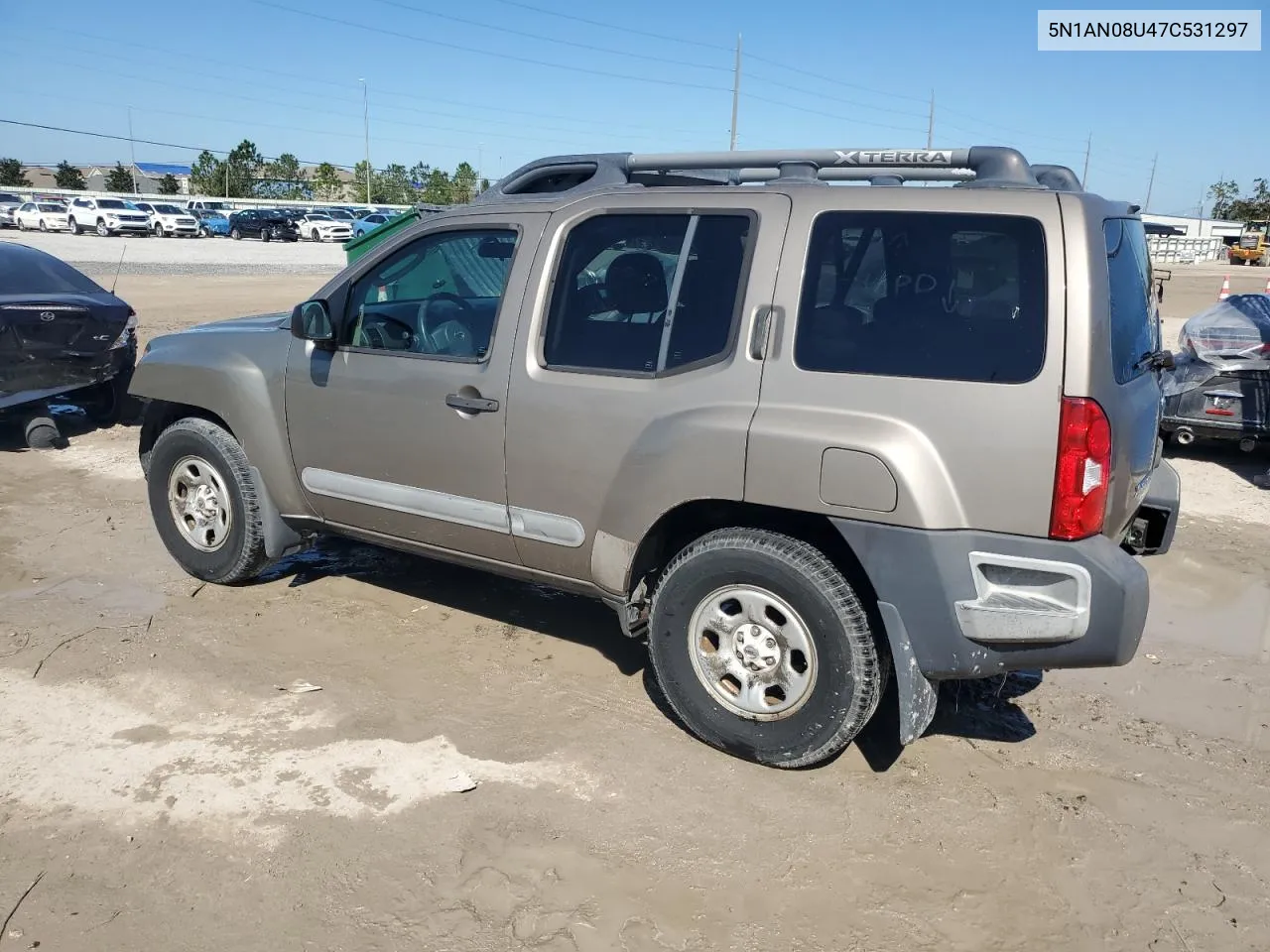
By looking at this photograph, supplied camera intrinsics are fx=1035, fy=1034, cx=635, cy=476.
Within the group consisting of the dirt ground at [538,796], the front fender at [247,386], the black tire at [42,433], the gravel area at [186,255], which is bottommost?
the dirt ground at [538,796]

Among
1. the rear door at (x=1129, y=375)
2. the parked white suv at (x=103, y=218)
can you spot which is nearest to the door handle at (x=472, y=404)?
the rear door at (x=1129, y=375)

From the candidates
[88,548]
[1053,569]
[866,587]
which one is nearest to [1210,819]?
[1053,569]

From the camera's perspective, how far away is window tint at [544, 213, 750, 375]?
12.0ft

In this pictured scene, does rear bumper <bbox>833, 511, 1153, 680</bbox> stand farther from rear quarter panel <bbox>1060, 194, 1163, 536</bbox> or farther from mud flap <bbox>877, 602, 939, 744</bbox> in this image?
rear quarter panel <bbox>1060, 194, 1163, 536</bbox>

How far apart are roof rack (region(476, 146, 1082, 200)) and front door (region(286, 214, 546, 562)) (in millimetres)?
370

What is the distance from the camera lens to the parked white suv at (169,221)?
142 ft

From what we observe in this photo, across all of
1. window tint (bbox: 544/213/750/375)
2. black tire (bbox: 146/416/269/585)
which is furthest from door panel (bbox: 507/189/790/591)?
black tire (bbox: 146/416/269/585)

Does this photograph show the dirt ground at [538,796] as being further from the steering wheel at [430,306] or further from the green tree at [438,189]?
the green tree at [438,189]

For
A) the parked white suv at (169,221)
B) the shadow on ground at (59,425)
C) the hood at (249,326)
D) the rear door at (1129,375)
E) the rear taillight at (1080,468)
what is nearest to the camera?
the rear taillight at (1080,468)

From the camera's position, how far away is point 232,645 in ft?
15.3

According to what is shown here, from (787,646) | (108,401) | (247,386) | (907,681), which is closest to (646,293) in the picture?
(787,646)

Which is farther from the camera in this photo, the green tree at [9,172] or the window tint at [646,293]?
the green tree at [9,172]

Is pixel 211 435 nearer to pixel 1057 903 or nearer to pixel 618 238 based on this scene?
pixel 618 238

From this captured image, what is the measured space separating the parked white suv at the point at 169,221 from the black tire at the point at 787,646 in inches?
1784
